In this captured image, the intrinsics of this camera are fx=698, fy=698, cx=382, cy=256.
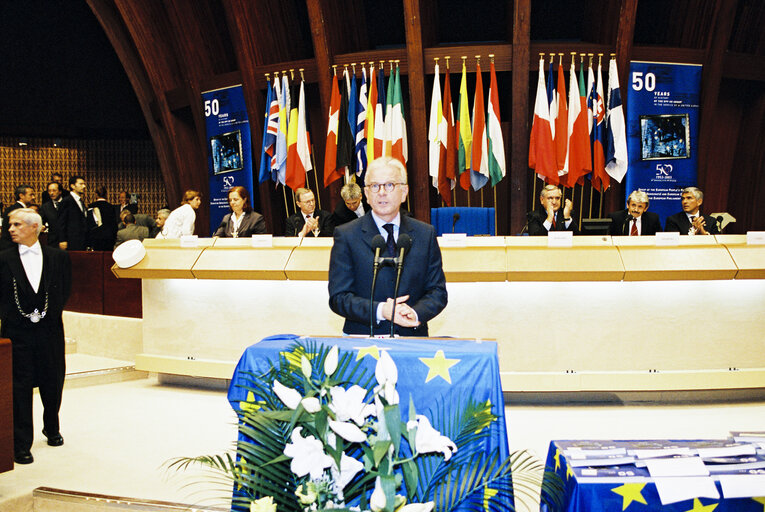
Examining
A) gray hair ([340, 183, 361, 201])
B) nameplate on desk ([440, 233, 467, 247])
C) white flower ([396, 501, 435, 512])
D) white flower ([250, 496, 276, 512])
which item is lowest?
white flower ([250, 496, 276, 512])

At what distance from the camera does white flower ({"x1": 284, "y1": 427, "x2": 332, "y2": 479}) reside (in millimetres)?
1255

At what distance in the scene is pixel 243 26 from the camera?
29.6 ft

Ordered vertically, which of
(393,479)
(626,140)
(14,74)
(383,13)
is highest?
(383,13)

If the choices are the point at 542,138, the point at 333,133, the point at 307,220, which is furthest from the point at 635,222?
the point at 333,133

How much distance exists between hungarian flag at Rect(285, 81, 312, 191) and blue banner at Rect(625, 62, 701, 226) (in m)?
3.98

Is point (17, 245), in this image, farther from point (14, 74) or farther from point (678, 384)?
point (14, 74)

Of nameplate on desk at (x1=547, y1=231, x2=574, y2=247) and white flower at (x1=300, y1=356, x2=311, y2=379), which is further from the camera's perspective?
nameplate on desk at (x1=547, y1=231, x2=574, y2=247)

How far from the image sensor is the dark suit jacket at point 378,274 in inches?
101

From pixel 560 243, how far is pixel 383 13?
245 inches

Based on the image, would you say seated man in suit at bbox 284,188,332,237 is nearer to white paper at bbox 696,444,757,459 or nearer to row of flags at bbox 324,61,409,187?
row of flags at bbox 324,61,409,187

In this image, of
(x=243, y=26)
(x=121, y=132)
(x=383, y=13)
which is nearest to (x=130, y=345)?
(x=243, y=26)

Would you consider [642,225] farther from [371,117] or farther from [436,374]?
[436,374]

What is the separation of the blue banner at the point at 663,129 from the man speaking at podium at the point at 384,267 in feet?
21.9

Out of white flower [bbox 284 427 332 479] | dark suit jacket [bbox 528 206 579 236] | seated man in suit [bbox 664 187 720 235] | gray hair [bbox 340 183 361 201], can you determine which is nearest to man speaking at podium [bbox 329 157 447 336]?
white flower [bbox 284 427 332 479]
